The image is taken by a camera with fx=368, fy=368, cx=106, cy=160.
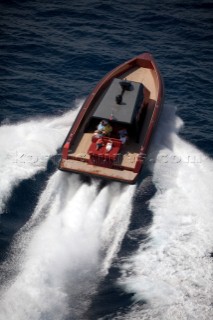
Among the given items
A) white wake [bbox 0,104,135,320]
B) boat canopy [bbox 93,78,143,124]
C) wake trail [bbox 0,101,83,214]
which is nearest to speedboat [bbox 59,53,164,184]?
boat canopy [bbox 93,78,143,124]

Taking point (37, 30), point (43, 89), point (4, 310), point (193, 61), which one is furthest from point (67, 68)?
point (4, 310)

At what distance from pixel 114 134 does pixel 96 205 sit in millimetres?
4155

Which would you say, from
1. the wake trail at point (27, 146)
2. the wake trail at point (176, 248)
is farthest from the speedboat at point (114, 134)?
the wake trail at point (27, 146)

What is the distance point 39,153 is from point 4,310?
910 centimetres

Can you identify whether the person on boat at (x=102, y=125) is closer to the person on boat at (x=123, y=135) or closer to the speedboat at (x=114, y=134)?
the speedboat at (x=114, y=134)

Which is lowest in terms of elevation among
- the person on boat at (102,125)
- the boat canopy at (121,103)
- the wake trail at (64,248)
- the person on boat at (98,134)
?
the wake trail at (64,248)

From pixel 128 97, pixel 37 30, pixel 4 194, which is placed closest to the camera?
pixel 4 194

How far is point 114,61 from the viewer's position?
2903cm

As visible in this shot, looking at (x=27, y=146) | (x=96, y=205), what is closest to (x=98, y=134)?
(x=96, y=205)

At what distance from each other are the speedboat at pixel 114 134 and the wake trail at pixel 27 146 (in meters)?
1.99

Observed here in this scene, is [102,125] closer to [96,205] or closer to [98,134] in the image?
[98,134]

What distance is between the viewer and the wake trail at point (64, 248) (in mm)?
12508

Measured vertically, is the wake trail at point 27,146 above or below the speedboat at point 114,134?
below

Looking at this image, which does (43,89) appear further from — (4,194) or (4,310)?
(4,310)
